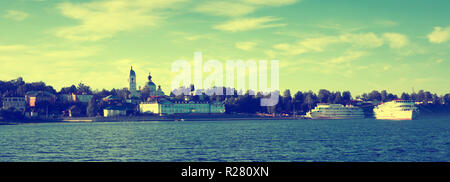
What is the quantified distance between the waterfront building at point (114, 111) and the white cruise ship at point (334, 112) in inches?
2670

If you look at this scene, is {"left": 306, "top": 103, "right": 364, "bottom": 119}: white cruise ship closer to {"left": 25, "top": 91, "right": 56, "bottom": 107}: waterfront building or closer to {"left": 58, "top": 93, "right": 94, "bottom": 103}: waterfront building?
{"left": 58, "top": 93, "right": 94, "bottom": 103}: waterfront building

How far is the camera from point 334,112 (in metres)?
180

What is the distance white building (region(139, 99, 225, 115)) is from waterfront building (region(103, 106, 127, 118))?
43.6 feet

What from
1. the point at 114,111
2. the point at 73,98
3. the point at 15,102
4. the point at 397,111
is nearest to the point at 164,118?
the point at 114,111

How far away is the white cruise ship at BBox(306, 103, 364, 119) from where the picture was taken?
178m

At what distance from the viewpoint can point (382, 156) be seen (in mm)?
36094

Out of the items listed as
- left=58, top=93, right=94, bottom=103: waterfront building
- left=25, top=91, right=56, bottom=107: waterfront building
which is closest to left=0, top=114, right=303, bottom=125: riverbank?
left=25, top=91, right=56, bottom=107: waterfront building

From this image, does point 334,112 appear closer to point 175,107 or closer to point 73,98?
point 175,107

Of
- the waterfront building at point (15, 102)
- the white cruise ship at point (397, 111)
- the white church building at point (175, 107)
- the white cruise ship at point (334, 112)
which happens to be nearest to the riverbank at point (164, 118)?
the white cruise ship at point (334, 112)

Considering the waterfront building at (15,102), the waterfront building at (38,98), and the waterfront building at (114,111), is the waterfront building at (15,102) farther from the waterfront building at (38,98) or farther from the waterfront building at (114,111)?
the waterfront building at (114,111)

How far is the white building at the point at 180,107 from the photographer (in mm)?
179900

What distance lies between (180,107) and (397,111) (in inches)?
3071
